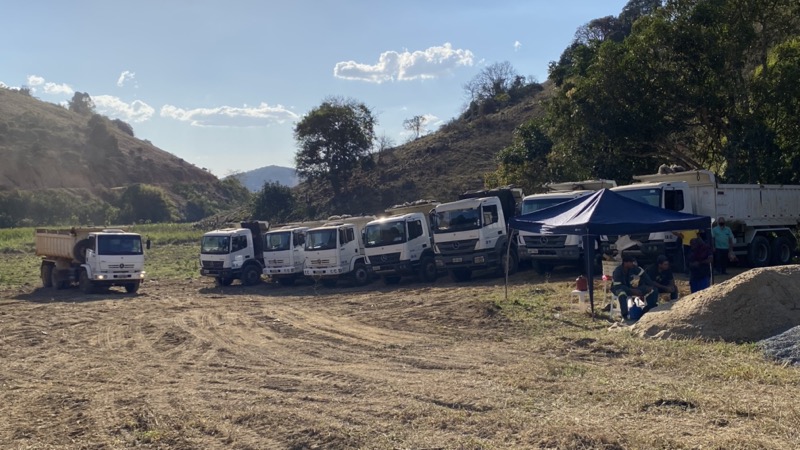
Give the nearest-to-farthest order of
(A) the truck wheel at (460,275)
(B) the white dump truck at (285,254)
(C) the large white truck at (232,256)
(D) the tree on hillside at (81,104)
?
1. (A) the truck wheel at (460,275)
2. (B) the white dump truck at (285,254)
3. (C) the large white truck at (232,256)
4. (D) the tree on hillside at (81,104)

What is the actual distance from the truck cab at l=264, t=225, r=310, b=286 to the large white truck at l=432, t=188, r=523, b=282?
20.6 ft

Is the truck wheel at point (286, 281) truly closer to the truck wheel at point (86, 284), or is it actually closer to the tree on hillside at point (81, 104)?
the truck wheel at point (86, 284)

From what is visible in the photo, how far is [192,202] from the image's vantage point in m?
101

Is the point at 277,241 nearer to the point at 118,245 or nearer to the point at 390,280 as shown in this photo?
the point at 390,280

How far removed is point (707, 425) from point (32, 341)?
517 inches

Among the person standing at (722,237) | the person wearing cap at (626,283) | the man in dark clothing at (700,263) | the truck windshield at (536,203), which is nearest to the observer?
the person wearing cap at (626,283)

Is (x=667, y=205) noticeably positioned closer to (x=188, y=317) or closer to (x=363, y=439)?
(x=188, y=317)

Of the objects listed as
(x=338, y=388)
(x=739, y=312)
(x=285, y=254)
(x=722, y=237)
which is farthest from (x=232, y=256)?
(x=739, y=312)

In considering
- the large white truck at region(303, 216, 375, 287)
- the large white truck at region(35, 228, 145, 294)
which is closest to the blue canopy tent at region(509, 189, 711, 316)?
the large white truck at region(303, 216, 375, 287)

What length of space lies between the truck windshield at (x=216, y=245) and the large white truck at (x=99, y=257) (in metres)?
3.01

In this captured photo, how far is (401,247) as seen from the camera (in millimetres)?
25000

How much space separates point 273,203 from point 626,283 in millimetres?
45791

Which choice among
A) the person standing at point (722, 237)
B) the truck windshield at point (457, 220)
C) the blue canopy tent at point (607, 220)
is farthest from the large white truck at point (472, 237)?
the blue canopy tent at point (607, 220)

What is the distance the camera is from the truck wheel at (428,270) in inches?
996
